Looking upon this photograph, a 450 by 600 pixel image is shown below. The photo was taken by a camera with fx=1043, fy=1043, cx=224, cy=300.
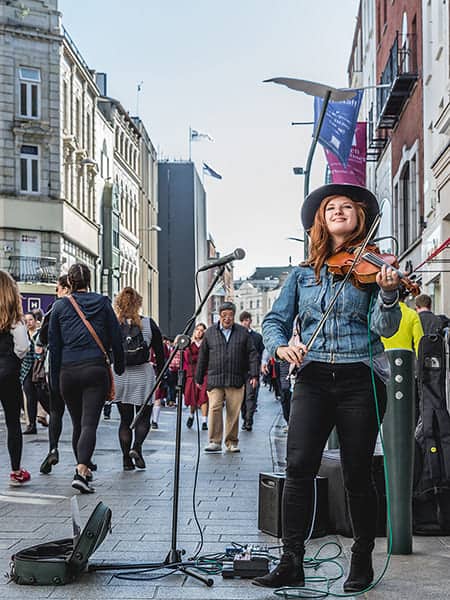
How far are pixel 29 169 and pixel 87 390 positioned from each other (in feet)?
121

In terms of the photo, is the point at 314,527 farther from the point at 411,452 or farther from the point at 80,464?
the point at 80,464

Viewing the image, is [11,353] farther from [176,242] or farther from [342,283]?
[176,242]

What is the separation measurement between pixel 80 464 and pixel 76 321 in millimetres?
1262

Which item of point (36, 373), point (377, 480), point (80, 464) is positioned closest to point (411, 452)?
point (377, 480)

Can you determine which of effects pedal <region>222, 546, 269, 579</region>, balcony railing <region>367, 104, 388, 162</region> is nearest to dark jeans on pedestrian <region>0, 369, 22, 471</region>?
effects pedal <region>222, 546, 269, 579</region>

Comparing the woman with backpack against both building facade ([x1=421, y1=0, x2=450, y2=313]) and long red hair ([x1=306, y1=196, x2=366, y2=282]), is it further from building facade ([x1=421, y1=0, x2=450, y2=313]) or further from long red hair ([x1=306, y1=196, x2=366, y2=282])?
building facade ([x1=421, y1=0, x2=450, y2=313])

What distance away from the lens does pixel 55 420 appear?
1083 centimetres

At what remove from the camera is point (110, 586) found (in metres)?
5.41

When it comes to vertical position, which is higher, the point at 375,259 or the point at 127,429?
the point at 375,259

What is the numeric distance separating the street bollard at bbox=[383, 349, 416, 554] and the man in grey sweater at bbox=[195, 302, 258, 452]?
22.9ft

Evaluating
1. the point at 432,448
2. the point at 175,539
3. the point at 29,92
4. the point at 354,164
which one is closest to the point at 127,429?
the point at 432,448

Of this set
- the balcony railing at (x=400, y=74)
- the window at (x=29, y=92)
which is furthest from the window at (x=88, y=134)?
the balcony railing at (x=400, y=74)

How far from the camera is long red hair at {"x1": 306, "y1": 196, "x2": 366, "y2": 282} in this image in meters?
5.30

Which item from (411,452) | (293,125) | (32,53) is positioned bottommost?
(411,452)
